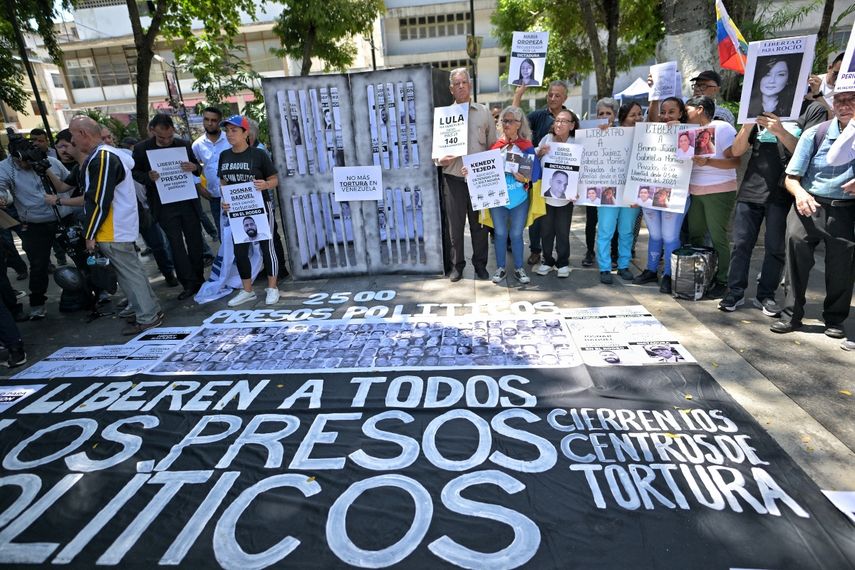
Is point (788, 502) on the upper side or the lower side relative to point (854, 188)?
lower

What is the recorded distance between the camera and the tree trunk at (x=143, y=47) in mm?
9648

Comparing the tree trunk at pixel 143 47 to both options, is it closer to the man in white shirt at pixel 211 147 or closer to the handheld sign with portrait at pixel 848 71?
the man in white shirt at pixel 211 147

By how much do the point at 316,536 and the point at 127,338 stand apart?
12.3 ft

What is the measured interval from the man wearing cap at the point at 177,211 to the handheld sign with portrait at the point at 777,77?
228 inches

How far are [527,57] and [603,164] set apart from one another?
154cm

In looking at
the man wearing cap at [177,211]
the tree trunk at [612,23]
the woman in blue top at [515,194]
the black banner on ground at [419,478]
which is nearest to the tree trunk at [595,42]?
the tree trunk at [612,23]

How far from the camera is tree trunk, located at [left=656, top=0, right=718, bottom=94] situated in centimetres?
684

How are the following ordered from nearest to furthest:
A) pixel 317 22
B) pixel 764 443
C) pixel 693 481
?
pixel 693 481 < pixel 764 443 < pixel 317 22

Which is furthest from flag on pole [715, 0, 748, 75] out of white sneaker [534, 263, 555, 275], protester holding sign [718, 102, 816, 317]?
white sneaker [534, 263, 555, 275]

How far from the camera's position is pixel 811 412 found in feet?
10.3

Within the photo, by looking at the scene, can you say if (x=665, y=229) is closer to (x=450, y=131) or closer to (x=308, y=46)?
(x=450, y=131)

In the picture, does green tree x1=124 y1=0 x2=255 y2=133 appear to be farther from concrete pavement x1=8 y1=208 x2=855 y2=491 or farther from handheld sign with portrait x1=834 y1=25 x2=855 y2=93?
handheld sign with portrait x1=834 y1=25 x2=855 y2=93

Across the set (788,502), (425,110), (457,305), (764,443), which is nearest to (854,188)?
(764,443)

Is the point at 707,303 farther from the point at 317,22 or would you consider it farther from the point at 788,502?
the point at 317,22
